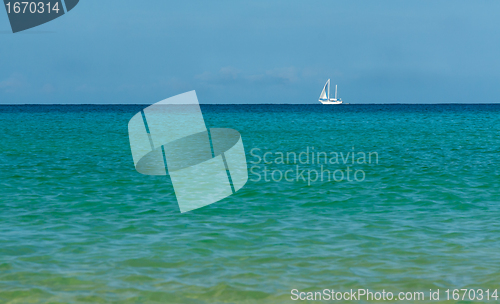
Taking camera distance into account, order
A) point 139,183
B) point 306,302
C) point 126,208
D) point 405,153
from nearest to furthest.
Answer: point 306,302, point 126,208, point 139,183, point 405,153

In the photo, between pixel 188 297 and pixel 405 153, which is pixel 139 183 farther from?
pixel 405 153

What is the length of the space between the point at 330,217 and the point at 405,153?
56.0 ft

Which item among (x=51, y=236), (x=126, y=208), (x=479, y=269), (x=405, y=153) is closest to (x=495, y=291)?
(x=479, y=269)

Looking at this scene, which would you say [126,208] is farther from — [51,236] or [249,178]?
[249,178]

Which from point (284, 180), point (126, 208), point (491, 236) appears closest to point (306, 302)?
point (491, 236)

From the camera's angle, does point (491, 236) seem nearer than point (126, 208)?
Yes

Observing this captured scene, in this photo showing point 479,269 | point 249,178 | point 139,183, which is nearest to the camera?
point 479,269

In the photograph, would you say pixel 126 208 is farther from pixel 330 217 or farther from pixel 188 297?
pixel 188 297

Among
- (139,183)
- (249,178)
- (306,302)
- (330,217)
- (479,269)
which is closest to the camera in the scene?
(306,302)

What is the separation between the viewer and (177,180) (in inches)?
707

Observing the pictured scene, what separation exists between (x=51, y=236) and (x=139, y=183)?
7.04m

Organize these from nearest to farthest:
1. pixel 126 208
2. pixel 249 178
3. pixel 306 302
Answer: pixel 306 302 → pixel 126 208 → pixel 249 178

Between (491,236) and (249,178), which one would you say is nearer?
(491,236)

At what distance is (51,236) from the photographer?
1023 cm
